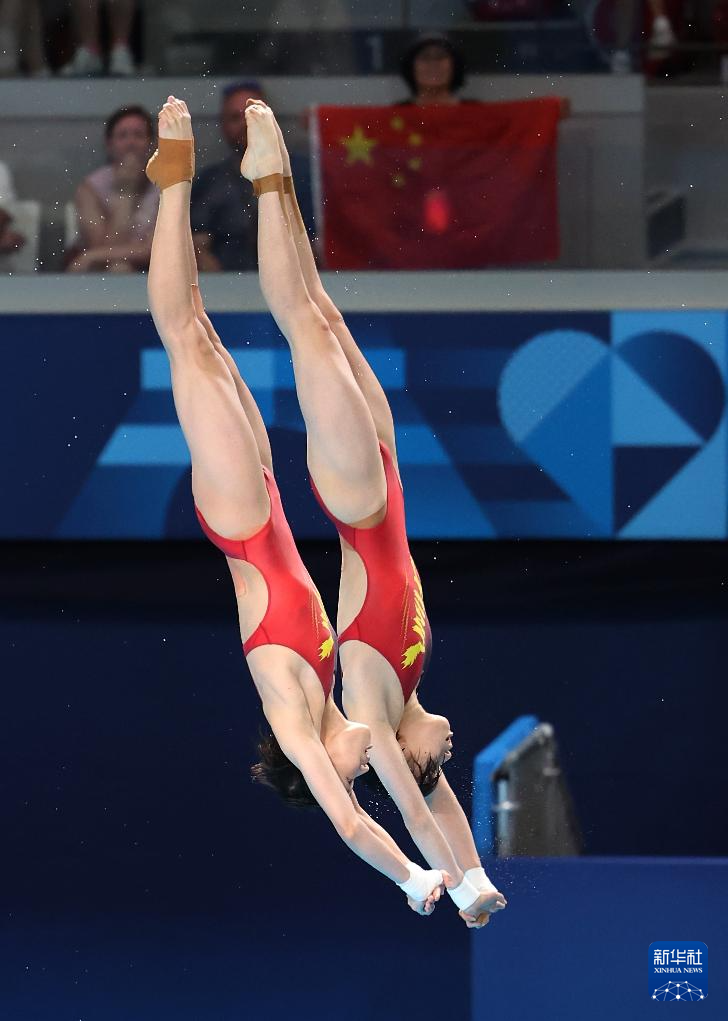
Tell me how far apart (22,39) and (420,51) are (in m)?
1.92

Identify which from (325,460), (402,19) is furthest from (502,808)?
(402,19)

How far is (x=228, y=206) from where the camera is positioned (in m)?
7.39

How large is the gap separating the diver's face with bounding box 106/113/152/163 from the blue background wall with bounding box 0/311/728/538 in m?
0.95

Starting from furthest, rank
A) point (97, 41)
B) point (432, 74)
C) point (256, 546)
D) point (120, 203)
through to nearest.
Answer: point (97, 41) → point (432, 74) → point (120, 203) → point (256, 546)

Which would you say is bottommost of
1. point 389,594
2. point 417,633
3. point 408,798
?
point 408,798

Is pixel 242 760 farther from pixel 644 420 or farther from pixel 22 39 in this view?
pixel 22 39

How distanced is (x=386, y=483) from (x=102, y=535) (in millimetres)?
3646

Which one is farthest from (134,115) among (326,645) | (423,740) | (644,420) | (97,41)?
(423,740)

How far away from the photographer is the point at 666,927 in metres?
5.39

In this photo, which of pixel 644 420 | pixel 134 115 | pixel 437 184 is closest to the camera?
pixel 134 115

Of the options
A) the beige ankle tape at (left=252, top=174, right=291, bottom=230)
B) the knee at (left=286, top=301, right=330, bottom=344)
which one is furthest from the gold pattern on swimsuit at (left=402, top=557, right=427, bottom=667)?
the beige ankle tape at (left=252, top=174, right=291, bottom=230)

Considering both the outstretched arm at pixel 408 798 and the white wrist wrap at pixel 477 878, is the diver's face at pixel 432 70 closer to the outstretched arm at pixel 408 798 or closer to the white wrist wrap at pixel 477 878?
the outstretched arm at pixel 408 798

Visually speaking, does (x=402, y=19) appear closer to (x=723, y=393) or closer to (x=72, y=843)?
(x=723, y=393)

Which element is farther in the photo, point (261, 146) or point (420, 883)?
point (420, 883)
